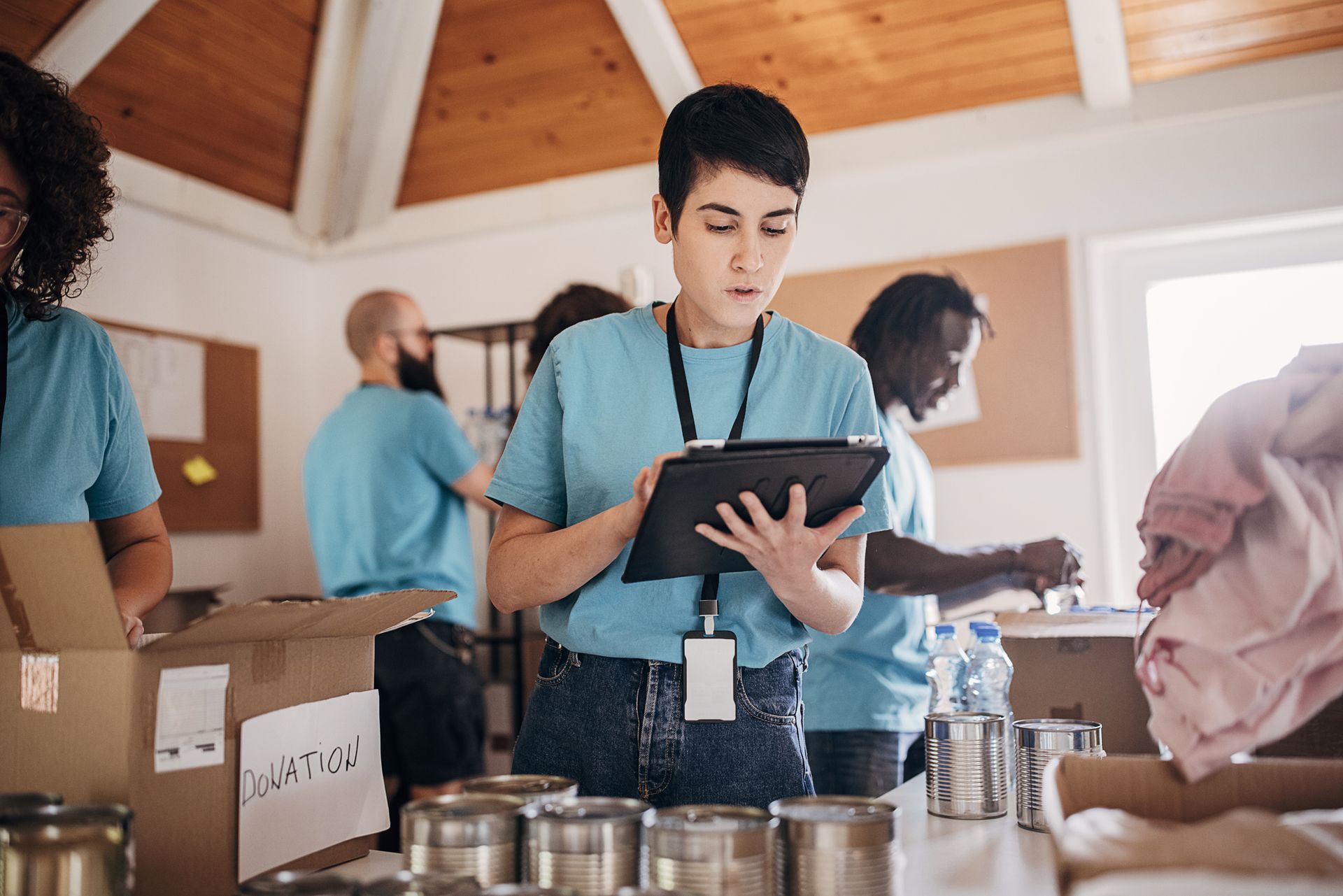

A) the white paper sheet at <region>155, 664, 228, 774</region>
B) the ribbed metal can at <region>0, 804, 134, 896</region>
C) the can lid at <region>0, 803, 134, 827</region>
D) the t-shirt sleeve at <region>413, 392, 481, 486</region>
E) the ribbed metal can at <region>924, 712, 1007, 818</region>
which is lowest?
the ribbed metal can at <region>924, 712, 1007, 818</region>

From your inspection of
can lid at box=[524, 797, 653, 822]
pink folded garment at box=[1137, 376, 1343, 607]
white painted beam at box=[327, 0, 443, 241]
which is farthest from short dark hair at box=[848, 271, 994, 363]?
white painted beam at box=[327, 0, 443, 241]

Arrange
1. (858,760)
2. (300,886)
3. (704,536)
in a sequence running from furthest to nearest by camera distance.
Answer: (858,760) < (704,536) < (300,886)

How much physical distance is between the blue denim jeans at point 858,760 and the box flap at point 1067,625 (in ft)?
1.24

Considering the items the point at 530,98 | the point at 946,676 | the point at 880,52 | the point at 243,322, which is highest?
the point at 530,98

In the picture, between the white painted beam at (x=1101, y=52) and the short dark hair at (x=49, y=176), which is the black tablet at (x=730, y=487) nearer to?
the short dark hair at (x=49, y=176)

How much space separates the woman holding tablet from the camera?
1.13 metres

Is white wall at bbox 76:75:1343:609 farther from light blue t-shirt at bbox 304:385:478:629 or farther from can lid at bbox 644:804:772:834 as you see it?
can lid at bbox 644:804:772:834

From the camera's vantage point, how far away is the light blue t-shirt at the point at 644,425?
1.17 meters

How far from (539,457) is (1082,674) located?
2.77 feet

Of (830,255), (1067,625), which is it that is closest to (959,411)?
(830,255)

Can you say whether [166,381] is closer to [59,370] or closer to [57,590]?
[59,370]

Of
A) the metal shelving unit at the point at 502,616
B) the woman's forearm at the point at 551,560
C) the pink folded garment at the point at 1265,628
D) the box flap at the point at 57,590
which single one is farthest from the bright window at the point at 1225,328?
the box flap at the point at 57,590

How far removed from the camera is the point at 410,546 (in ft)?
9.16

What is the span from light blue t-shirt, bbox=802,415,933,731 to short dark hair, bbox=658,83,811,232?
2.52 feet
